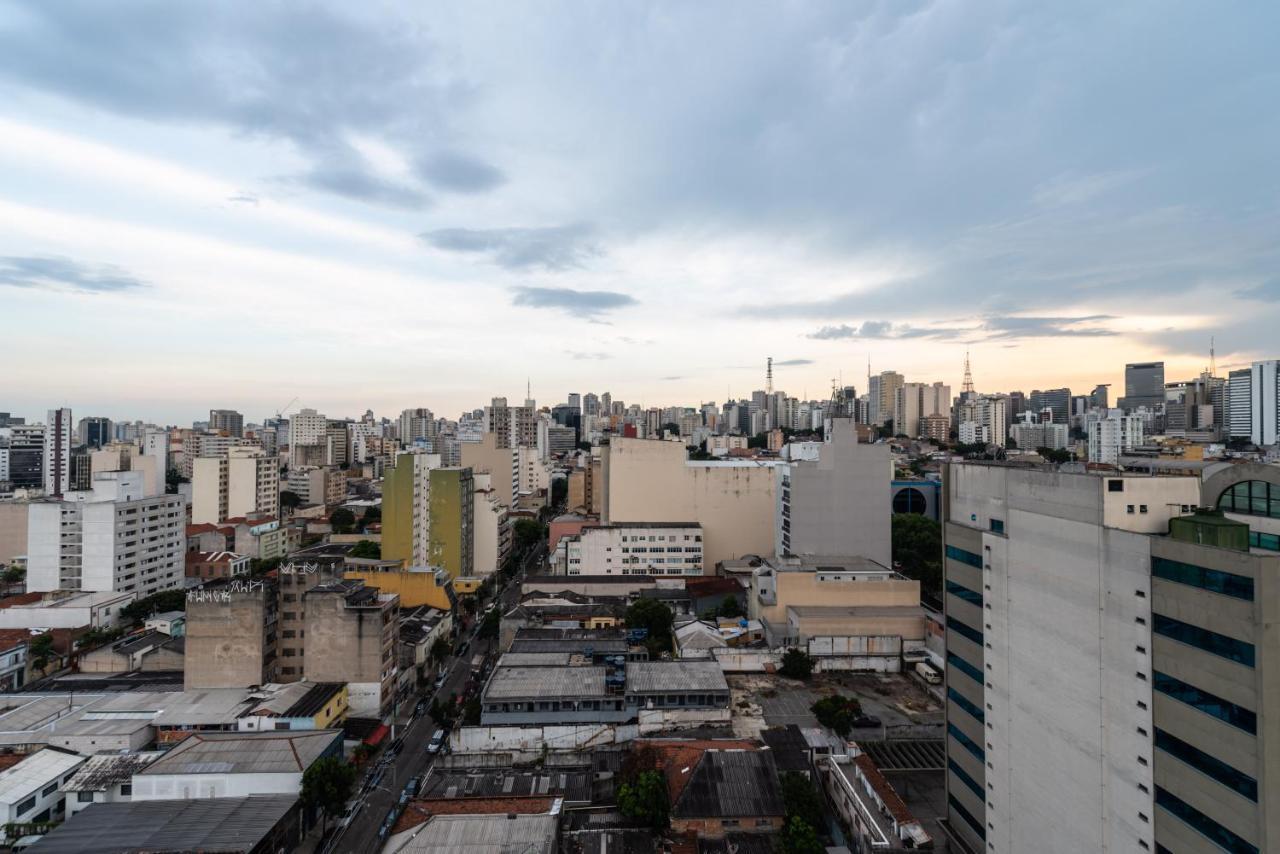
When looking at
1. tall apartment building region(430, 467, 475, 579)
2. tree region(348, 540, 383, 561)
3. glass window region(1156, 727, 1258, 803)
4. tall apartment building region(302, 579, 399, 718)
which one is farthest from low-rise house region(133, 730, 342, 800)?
tree region(348, 540, 383, 561)

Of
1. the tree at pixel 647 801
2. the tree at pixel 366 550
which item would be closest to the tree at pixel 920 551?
the tree at pixel 647 801

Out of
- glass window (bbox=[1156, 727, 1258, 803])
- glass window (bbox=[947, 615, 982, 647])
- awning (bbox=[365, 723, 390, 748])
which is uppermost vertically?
glass window (bbox=[947, 615, 982, 647])

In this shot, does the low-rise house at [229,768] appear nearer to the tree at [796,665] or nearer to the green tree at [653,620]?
the green tree at [653,620]

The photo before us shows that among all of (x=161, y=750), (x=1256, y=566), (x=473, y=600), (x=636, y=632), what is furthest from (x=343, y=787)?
(x=473, y=600)

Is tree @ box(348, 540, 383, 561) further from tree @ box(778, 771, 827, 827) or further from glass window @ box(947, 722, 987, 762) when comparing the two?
glass window @ box(947, 722, 987, 762)

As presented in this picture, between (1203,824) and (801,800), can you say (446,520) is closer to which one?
(801,800)

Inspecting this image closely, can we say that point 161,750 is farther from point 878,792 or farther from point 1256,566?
point 1256,566

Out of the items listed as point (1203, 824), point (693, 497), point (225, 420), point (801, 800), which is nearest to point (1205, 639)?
point (1203, 824)
